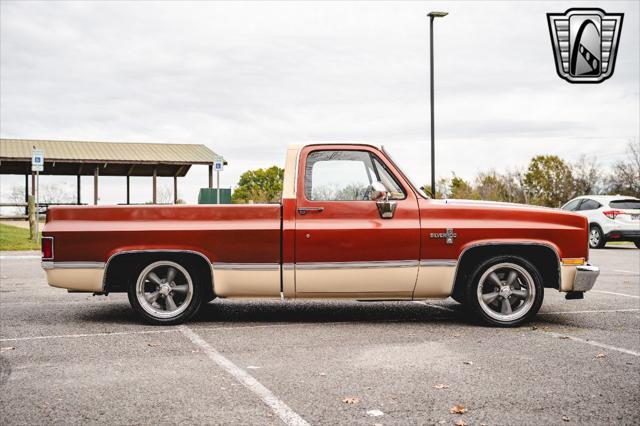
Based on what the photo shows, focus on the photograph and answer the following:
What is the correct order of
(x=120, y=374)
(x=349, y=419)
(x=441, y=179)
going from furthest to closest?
(x=441, y=179) → (x=120, y=374) → (x=349, y=419)

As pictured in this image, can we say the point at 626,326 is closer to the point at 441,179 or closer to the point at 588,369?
the point at 588,369

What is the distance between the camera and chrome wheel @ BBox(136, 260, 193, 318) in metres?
7.20

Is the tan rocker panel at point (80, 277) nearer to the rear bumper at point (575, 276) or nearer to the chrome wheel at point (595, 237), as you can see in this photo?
the rear bumper at point (575, 276)

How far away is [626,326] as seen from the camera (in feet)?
24.3

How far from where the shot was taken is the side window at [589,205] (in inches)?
837

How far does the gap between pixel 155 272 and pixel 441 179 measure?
3882cm

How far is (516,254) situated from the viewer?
23.9ft

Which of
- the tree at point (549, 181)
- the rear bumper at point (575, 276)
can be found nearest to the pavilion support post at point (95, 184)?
the rear bumper at point (575, 276)

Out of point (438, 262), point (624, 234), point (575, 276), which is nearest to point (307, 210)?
point (438, 262)

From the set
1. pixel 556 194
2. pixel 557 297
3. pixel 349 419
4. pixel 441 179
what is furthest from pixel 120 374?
pixel 556 194

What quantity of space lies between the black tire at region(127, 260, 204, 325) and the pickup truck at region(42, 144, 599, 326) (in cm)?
1

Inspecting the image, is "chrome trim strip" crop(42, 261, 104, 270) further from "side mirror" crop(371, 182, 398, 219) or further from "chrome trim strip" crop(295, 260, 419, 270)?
"side mirror" crop(371, 182, 398, 219)

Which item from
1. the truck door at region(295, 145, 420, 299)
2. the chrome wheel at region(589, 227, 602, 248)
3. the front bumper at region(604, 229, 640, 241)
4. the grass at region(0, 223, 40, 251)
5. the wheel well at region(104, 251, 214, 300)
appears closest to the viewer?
the truck door at region(295, 145, 420, 299)

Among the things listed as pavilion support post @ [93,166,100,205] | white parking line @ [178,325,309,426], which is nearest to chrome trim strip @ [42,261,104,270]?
white parking line @ [178,325,309,426]
